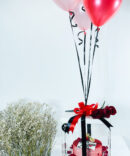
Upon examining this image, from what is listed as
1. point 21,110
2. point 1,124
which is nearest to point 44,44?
point 21,110

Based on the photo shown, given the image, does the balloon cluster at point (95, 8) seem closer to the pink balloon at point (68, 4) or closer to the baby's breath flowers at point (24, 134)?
the pink balloon at point (68, 4)

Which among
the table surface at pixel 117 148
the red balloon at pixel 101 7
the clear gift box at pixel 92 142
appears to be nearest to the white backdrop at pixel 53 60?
the table surface at pixel 117 148

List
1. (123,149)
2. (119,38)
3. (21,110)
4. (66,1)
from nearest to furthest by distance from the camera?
(66,1)
(21,110)
(123,149)
(119,38)

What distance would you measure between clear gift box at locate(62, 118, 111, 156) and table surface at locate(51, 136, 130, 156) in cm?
12

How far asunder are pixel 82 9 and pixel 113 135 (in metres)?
1.12

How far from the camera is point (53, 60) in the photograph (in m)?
1.53

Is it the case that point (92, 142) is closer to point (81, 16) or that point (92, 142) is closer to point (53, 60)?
point (53, 60)

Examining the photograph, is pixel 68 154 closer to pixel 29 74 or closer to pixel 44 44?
pixel 29 74

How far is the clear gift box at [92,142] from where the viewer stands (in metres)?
1.14

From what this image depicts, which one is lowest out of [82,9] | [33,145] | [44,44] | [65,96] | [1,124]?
[33,145]

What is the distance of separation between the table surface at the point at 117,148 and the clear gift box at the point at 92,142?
0.39ft

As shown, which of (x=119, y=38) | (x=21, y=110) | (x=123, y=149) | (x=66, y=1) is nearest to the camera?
(x=66, y=1)

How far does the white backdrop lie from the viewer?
148 cm

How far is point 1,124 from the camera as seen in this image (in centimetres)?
111
